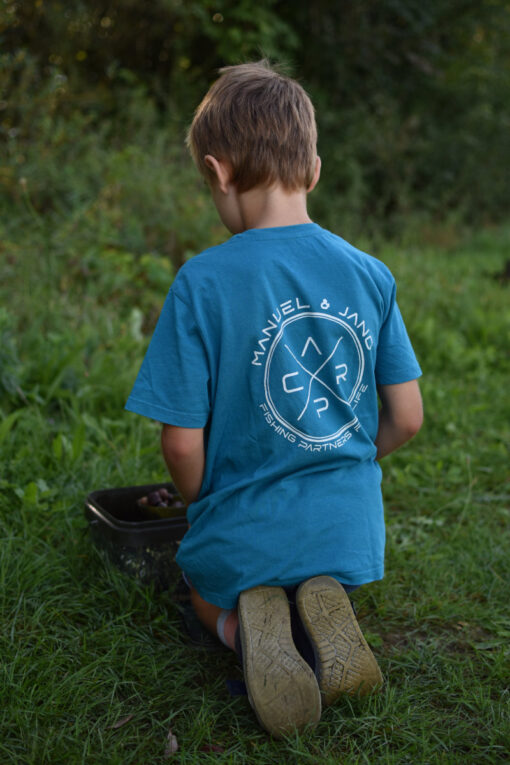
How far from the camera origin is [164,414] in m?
1.80

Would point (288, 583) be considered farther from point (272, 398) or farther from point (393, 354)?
point (393, 354)

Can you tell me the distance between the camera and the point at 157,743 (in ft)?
5.74

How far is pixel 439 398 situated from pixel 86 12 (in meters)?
5.49

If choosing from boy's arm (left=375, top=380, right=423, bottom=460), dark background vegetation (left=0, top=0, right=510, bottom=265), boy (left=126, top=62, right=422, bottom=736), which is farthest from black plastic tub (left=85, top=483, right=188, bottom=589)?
dark background vegetation (left=0, top=0, right=510, bottom=265)

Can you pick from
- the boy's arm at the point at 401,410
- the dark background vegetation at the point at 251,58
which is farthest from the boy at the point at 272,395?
the dark background vegetation at the point at 251,58

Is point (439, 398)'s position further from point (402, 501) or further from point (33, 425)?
point (33, 425)

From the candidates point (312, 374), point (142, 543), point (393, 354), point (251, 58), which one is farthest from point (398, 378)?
point (251, 58)

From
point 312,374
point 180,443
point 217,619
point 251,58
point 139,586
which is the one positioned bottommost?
point 139,586

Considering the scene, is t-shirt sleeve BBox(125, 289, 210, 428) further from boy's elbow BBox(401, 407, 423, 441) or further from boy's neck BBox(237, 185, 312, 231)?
boy's elbow BBox(401, 407, 423, 441)

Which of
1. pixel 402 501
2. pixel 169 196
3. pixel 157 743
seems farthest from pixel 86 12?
pixel 157 743

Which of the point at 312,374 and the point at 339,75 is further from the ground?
the point at 339,75

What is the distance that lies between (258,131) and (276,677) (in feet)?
4.38

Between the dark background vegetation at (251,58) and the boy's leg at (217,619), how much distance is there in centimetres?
329

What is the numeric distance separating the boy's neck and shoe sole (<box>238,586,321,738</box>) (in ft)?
3.28
